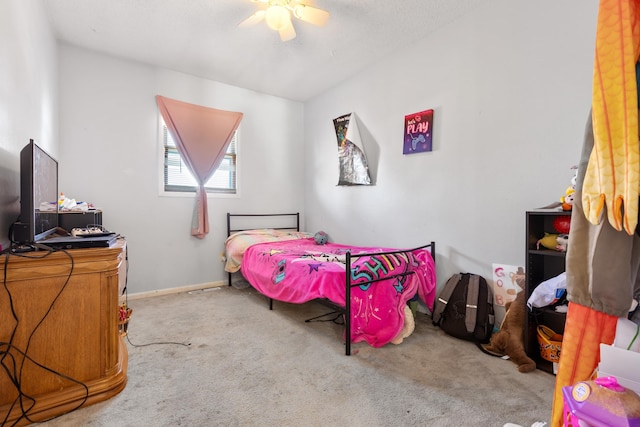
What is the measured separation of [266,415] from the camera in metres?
1.47

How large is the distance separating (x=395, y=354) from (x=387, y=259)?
0.68m

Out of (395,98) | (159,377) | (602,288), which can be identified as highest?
(395,98)

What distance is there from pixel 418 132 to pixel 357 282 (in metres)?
1.65

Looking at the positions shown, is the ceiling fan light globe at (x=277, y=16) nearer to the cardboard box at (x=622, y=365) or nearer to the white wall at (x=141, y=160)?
the white wall at (x=141, y=160)

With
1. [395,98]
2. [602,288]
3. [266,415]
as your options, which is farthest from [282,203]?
[602,288]

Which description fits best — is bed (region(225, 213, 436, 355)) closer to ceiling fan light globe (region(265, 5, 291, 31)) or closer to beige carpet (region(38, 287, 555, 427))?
beige carpet (region(38, 287, 555, 427))

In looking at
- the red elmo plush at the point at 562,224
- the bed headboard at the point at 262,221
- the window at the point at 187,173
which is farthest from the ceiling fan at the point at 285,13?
the bed headboard at the point at 262,221

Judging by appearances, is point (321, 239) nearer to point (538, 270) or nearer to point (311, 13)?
point (538, 270)

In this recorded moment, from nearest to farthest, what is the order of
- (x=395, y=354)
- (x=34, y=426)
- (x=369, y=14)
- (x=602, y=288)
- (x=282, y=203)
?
(x=602, y=288) → (x=34, y=426) → (x=395, y=354) → (x=369, y=14) → (x=282, y=203)

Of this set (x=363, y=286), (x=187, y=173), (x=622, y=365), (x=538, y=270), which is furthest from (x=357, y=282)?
(x=187, y=173)

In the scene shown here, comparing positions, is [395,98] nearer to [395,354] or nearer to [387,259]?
[387,259]

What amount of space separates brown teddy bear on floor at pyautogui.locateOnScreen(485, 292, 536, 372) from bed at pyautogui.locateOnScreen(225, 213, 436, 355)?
632 mm

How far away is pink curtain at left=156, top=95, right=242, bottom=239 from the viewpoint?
3.57m

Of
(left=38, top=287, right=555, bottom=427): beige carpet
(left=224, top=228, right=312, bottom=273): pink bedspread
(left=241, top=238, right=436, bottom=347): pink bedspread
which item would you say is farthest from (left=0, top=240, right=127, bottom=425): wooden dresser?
(left=224, top=228, right=312, bottom=273): pink bedspread
